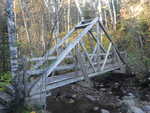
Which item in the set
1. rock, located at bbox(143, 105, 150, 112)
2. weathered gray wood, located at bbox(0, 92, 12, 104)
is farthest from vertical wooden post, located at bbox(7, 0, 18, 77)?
rock, located at bbox(143, 105, 150, 112)

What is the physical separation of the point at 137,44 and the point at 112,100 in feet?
16.1

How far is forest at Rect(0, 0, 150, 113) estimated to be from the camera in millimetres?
3512

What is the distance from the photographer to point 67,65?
5.93 metres

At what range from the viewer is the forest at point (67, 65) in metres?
3.51

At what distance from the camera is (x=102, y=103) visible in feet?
18.2

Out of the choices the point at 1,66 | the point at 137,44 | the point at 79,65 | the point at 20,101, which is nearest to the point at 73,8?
the point at 137,44

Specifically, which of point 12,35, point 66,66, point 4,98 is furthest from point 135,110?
point 12,35

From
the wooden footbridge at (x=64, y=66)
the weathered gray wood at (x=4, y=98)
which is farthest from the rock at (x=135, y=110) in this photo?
the weathered gray wood at (x=4, y=98)

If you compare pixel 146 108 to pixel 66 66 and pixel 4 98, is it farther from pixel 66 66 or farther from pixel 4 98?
pixel 4 98

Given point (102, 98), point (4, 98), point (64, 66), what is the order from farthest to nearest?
point (102, 98)
point (64, 66)
point (4, 98)

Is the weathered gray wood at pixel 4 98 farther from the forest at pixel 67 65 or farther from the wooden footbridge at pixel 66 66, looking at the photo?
the wooden footbridge at pixel 66 66

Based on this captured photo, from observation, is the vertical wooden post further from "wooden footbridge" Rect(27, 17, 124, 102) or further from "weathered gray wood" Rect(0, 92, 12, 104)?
"weathered gray wood" Rect(0, 92, 12, 104)

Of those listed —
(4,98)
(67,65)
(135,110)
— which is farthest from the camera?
(67,65)

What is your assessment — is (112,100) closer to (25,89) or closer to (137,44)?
(25,89)
